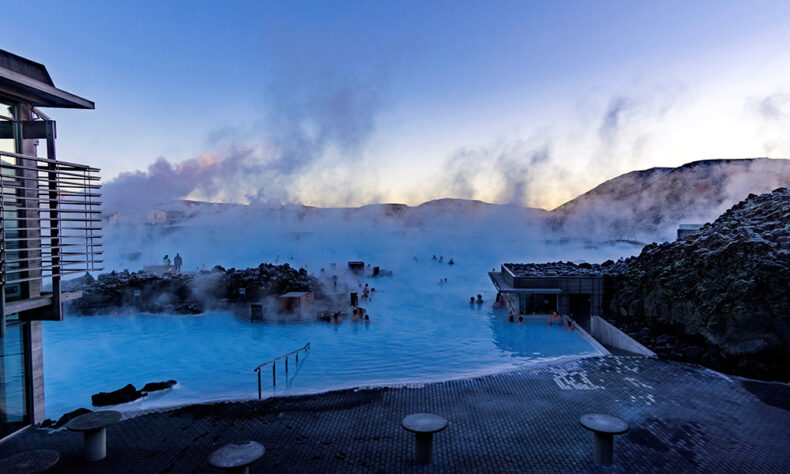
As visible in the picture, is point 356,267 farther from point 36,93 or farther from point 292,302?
point 36,93

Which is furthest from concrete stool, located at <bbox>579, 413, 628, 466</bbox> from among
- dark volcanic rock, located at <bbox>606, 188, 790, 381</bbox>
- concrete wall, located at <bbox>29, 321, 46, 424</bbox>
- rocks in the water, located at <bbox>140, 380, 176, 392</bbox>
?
rocks in the water, located at <bbox>140, 380, 176, 392</bbox>

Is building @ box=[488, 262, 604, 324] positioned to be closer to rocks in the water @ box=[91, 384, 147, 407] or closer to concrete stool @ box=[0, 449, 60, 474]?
rocks in the water @ box=[91, 384, 147, 407]

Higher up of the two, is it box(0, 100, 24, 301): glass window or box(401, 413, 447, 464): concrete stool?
box(0, 100, 24, 301): glass window

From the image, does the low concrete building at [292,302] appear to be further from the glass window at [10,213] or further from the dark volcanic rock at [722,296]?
the dark volcanic rock at [722,296]

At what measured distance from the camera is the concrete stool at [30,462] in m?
4.80

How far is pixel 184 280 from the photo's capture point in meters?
20.4

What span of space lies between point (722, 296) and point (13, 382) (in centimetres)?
1446

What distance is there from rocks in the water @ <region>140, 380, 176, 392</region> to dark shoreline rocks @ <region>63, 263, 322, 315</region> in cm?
832

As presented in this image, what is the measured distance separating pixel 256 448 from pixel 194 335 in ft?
39.0

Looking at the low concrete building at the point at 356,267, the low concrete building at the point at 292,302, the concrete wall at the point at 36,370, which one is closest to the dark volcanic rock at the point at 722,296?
the low concrete building at the point at 292,302

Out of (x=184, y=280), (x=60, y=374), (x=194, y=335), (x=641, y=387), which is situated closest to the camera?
(x=641, y=387)

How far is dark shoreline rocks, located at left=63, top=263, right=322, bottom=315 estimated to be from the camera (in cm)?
1853

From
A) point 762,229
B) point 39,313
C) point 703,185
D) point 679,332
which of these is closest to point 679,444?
point 679,332

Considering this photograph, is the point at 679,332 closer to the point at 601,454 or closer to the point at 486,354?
the point at 486,354
